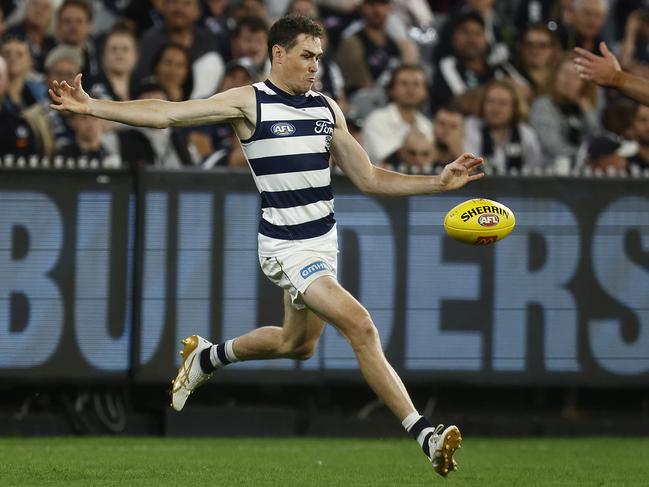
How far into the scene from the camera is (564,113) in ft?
46.3

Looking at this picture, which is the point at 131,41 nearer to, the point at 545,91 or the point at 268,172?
the point at 545,91

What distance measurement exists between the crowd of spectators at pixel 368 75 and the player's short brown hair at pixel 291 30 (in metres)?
3.45

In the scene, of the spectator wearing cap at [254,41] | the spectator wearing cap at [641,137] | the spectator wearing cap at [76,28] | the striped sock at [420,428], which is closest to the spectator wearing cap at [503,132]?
the spectator wearing cap at [641,137]

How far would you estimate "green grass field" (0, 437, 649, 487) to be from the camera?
27.4 ft

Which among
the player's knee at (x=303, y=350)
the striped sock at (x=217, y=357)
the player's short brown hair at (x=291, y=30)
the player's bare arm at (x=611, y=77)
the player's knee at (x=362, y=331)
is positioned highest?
the player's short brown hair at (x=291, y=30)

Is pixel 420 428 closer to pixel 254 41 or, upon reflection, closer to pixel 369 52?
pixel 254 41

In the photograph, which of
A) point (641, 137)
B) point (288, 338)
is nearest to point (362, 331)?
point (288, 338)

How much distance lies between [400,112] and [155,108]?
5695 mm

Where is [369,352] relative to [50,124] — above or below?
below

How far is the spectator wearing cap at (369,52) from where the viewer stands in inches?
572

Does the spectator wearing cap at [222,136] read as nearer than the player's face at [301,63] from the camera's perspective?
No

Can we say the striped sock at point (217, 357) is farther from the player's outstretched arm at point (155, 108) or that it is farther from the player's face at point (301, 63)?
the player's face at point (301, 63)

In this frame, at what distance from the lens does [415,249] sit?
11555 millimetres

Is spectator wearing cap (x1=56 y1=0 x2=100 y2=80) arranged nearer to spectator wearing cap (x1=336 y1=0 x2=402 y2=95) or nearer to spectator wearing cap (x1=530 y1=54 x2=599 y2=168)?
spectator wearing cap (x1=336 y1=0 x2=402 y2=95)
